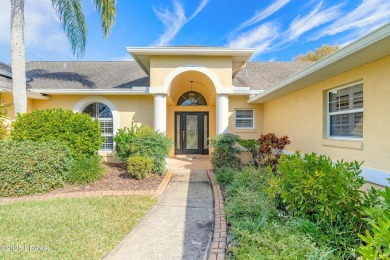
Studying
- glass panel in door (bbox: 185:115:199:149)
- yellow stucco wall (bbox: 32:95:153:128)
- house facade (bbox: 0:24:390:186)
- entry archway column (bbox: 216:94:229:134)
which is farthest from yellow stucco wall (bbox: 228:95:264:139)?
yellow stucco wall (bbox: 32:95:153:128)

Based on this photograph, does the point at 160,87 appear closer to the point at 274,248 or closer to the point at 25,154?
the point at 25,154

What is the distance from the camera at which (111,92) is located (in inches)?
455

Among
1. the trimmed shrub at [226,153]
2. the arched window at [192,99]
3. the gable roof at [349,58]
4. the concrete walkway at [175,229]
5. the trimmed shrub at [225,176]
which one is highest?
the arched window at [192,99]

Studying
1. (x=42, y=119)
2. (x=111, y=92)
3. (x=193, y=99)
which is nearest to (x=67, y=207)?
(x=42, y=119)

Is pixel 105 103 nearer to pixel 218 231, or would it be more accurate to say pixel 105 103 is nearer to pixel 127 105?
pixel 127 105

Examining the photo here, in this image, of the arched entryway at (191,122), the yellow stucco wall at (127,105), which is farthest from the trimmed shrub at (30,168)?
the arched entryway at (191,122)

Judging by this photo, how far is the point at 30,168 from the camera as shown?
7.14m

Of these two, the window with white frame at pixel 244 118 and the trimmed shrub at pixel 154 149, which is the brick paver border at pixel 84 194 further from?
the window with white frame at pixel 244 118

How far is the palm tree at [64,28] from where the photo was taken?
32.0ft

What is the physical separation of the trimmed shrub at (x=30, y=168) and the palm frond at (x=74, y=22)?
616cm

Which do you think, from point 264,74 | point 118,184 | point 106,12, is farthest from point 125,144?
point 264,74

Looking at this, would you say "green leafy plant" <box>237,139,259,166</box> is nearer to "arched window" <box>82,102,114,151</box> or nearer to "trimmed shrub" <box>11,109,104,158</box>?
"trimmed shrub" <box>11,109,104,158</box>

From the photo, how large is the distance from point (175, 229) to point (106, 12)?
34.9ft

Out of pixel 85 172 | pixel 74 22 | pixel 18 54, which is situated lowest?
pixel 85 172
